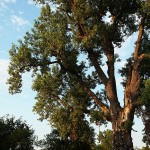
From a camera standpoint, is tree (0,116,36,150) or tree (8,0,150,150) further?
tree (0,116,36,150)

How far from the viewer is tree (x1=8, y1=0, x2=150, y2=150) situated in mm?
29891

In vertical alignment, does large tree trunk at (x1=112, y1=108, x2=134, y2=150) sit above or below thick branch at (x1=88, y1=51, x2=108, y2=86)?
below

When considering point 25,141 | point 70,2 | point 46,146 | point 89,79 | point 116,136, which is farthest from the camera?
point 25,141

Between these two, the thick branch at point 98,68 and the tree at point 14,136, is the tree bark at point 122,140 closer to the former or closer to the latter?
the thick branch at point 98,68

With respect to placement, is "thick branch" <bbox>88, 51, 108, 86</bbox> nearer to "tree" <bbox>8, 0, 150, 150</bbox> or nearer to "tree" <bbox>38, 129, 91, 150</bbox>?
"tree" <bbox>8, 0, 150, 150</bbox>

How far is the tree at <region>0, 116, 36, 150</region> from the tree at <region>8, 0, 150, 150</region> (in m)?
38.2

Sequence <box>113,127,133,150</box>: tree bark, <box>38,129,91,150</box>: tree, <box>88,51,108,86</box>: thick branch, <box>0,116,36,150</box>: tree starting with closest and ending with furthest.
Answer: <box>113,127,133,150</box>: tree bark → <box>88,51,108,86</box>: thick branch → <box>38,129,91,150</box>: tree → <box>0,116,36,150</box>: tree

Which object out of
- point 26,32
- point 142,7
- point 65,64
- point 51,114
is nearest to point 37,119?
point 51,114

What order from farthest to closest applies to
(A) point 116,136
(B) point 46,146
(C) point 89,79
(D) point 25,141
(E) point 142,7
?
(D) point 25,141, (B) point 46,146, (C) point 89,79, (E) point 142,7, (A) point 116,136

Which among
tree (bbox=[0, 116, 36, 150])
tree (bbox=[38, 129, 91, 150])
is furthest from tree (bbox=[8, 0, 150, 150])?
tree (bbox=[0, 116, 36, 150])

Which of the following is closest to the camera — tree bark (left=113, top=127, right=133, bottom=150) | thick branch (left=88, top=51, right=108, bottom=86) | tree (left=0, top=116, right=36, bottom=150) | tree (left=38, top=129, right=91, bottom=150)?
tree bark (left=113, top=127, right=133, bottom=150)

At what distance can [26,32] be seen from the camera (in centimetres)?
3309

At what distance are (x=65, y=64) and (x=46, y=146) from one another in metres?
36.7

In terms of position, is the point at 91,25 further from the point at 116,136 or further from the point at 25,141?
the point at 25,141
